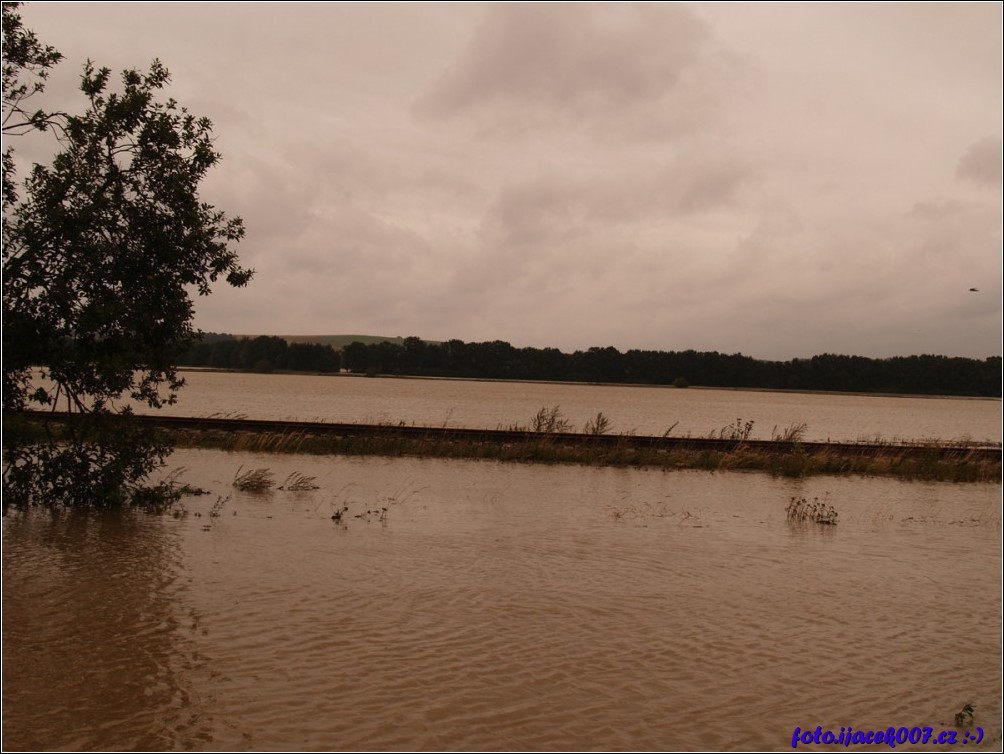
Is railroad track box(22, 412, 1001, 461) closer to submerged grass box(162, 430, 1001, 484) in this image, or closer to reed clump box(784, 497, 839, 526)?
submerged grass box(162, 430, 1001, 484)

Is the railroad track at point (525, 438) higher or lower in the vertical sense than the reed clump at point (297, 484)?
higher

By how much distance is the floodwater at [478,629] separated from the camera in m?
6.39

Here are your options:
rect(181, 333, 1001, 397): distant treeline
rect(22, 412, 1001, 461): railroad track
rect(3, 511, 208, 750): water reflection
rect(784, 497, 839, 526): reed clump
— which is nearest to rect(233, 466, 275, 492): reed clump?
rect(3, 511, 208, 750): water reflection

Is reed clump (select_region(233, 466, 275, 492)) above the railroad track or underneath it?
underneath

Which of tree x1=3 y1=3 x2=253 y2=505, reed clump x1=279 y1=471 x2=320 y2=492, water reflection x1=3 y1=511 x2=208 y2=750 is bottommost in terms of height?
water reflection x1=3 y1=511 x2=208 y2=750

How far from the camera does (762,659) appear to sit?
26.7 feet

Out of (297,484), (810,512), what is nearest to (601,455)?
(810,512)

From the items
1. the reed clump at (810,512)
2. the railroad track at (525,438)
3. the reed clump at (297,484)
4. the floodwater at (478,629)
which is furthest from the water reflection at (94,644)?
the railroad track at (525,438)

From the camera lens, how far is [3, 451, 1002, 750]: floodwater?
251 inches

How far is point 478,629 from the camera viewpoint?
28.7 ft

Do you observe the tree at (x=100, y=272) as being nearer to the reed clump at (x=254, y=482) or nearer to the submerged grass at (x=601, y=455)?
the reed clump at (x=254, y=482)

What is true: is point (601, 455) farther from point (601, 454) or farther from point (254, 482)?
point (254, 482)

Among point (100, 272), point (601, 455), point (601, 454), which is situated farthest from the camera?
point (601, 454)

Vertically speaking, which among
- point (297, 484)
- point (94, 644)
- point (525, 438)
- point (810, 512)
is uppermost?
point (525, 438)
